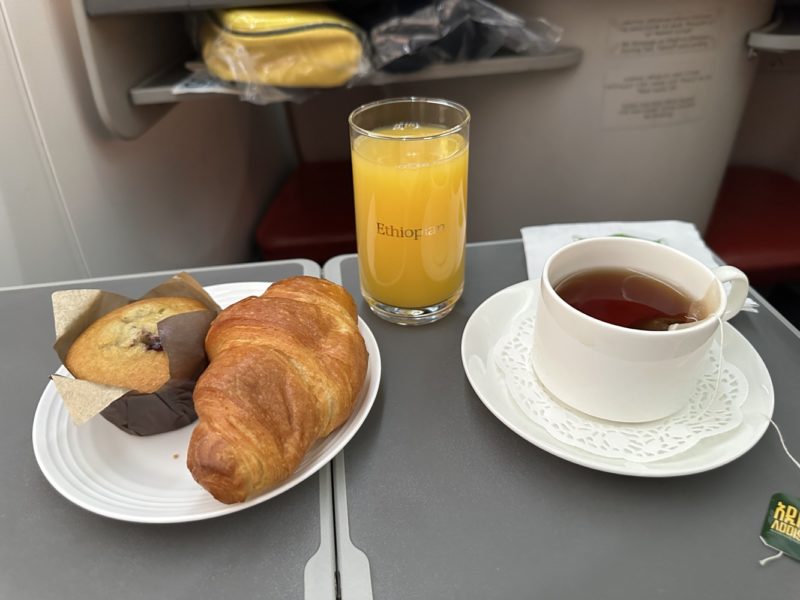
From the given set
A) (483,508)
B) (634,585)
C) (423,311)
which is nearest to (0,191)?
(423,311)

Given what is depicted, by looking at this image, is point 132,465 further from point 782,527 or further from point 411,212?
point 782,527

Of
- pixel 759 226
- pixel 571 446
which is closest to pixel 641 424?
pixel 571 446

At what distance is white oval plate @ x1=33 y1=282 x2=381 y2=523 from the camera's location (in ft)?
1.56

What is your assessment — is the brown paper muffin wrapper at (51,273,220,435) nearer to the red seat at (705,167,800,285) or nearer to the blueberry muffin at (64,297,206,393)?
the blueberry muffin at (64,297,206,393)

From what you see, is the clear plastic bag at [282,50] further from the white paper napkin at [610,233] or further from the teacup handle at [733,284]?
the teacup handle at [733,284]

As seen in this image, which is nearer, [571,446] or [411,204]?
[571,446]

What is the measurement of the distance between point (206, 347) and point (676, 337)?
0.42m

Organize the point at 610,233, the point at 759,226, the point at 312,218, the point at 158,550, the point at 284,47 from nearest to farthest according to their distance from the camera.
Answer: the point at 158,550 → the point at 610,233 → the point at 284,47 → the point at 759,226 → the point at 312,218

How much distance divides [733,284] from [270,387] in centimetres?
45

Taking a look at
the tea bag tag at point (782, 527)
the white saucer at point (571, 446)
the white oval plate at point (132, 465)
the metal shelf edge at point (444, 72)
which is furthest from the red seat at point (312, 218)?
the tea bag tag at point (782, 527)

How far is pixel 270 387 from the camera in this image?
0.49 m

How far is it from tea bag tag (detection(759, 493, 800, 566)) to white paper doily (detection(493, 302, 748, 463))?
0.23ft

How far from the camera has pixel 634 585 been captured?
1.47 feet

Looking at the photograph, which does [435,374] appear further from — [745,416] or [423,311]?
[745,416]
